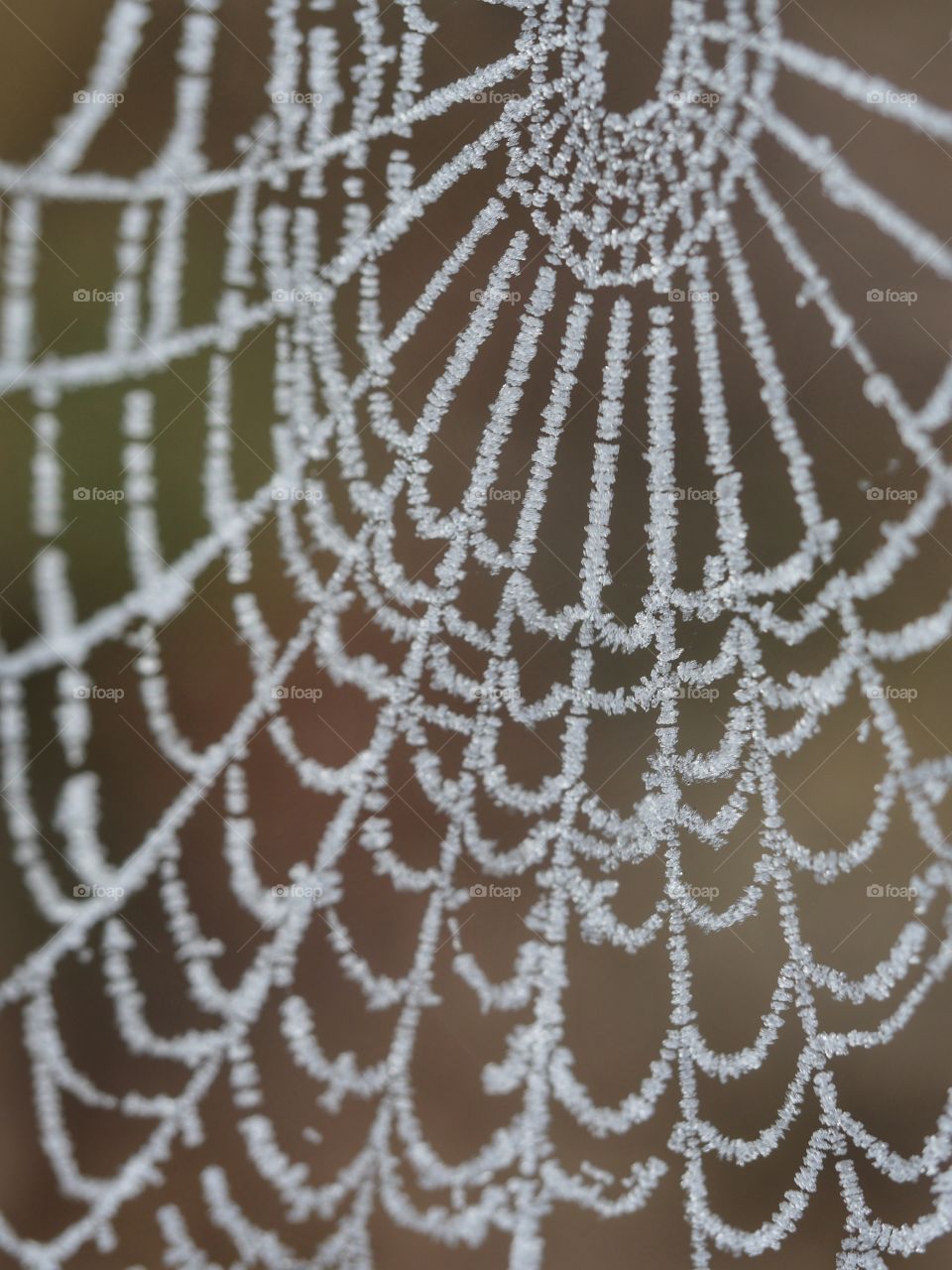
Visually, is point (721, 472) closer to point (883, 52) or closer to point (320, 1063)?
point (883, 52)

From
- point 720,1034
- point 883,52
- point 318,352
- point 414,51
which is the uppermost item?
point 883,52

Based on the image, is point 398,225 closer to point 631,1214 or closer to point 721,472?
point 721,472

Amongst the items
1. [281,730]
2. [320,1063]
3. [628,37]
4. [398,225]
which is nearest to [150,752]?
[281,730]

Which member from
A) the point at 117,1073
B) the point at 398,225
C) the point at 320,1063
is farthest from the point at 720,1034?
the point at 398,225

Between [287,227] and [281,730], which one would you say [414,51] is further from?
[281,730]

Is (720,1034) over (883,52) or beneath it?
beneath

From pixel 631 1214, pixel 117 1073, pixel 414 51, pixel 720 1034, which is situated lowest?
pixel 117 1073
